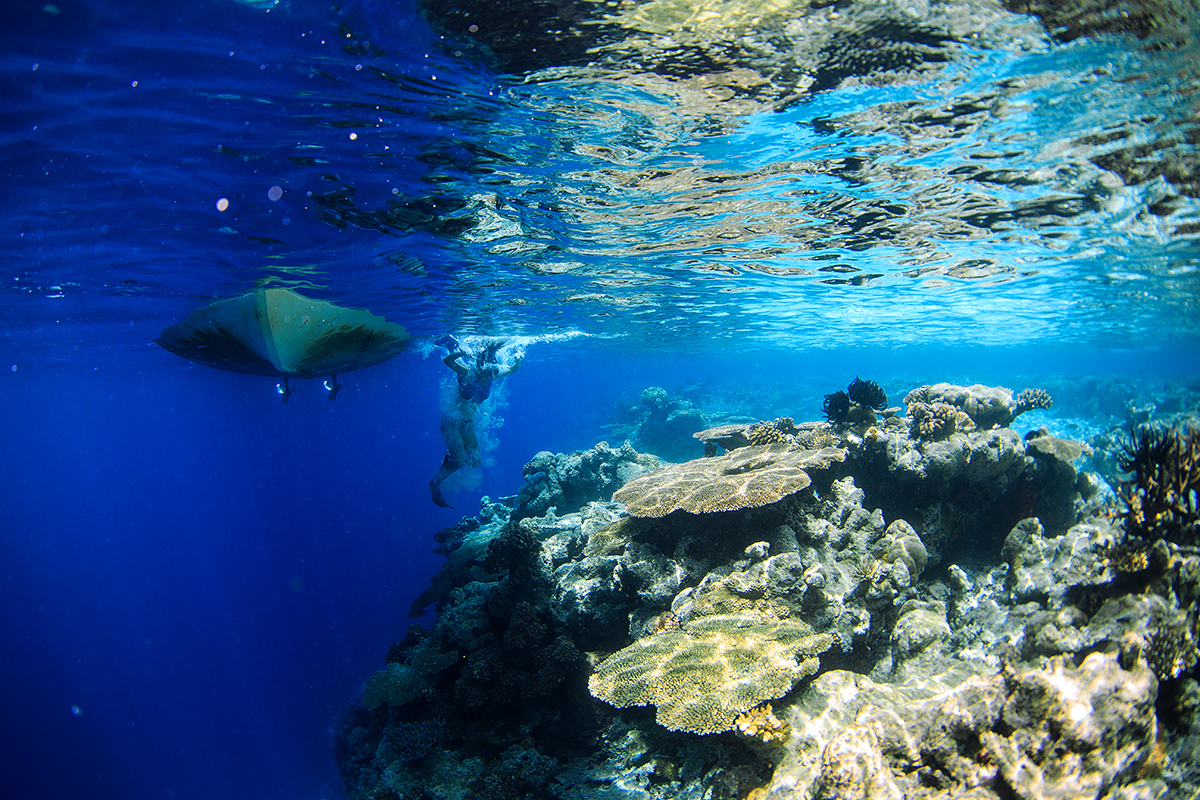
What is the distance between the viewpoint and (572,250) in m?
15.3

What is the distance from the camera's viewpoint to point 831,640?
5.70 m

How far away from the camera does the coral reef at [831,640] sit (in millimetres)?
3969

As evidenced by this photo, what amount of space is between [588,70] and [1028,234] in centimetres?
1516

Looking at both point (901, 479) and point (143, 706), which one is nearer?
point (901, 479)

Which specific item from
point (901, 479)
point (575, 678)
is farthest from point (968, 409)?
point (575, 678)

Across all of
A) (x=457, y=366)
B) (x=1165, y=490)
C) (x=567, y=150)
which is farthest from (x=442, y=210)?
(x=1165, y=490)

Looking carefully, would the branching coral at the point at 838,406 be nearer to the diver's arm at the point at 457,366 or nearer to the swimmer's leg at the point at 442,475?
the swimmer's leg at the point at 442,475

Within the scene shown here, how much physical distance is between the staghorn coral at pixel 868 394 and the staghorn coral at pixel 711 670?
6282 millimetres

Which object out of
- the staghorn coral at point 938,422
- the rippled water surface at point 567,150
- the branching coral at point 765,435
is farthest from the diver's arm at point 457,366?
the staghorn coral at point 938,422

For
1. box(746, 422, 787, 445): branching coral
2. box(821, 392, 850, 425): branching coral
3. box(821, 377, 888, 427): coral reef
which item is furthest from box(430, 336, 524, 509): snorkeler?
box(821, 377, 888, 427): coral reef

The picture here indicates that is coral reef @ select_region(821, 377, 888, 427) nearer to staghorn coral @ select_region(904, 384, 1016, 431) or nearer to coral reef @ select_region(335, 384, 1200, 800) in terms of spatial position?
coral reef @ select_region(335, 384, 1200, 800)

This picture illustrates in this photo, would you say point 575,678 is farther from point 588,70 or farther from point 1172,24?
point 1172,24

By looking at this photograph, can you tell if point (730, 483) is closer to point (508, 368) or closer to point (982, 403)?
point (982, 403)

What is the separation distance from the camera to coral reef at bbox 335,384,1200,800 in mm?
3969
